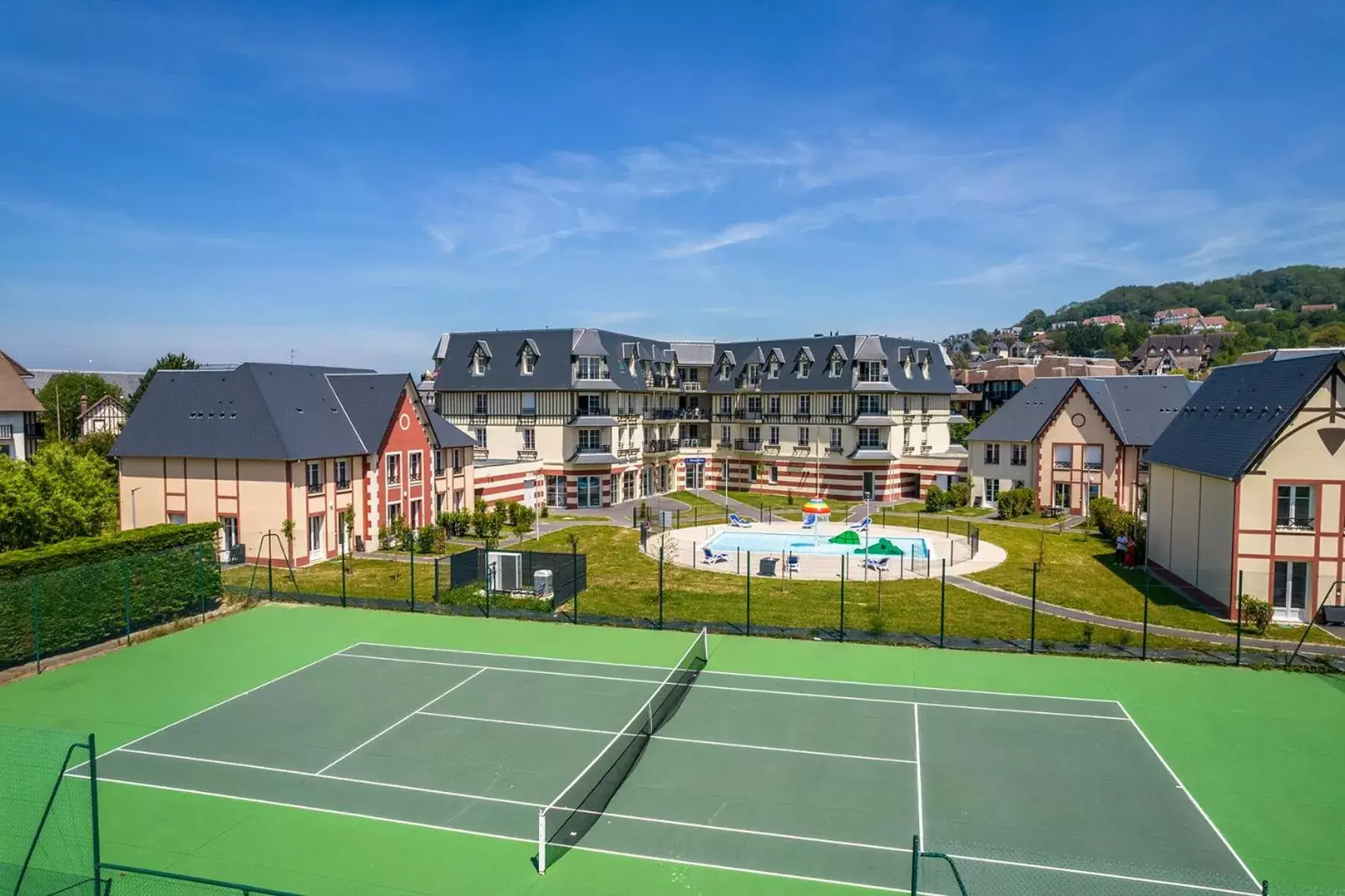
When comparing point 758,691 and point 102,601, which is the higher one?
point 102,601

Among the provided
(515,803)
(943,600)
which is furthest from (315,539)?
(943,600)

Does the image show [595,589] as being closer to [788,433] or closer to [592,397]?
[592,397]

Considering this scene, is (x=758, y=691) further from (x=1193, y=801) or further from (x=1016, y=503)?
(x=1016, y=503)

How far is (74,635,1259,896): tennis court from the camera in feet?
40.7

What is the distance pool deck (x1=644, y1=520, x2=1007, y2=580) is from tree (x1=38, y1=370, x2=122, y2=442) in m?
53.0

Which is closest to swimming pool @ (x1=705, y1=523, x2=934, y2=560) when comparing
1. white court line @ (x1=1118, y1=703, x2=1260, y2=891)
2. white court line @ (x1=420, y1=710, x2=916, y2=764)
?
white court line @ (x1=1118, y1=703, x2=1260, y2=891)

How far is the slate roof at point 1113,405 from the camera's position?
1807 inches

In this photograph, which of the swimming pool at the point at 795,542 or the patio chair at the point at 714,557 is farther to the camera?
the swimming pool at the point at 795,542

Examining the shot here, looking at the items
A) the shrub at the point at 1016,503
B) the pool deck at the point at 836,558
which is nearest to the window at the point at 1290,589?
the pool deck at the point at 836,558

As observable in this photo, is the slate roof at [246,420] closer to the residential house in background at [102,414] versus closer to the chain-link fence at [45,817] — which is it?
the chain-link fence at [45,817]

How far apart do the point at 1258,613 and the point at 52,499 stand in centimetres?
3784

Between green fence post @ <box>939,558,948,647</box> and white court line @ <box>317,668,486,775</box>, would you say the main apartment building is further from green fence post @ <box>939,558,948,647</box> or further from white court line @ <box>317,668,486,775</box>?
white court line @ <box>317,668,486,775</box>

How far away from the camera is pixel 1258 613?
23719 millimetres

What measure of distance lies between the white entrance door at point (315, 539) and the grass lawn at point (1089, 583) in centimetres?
2529
